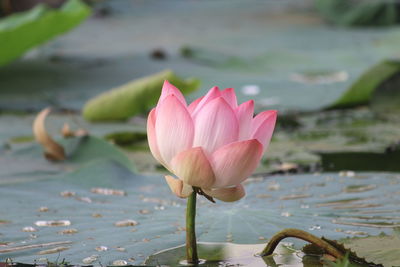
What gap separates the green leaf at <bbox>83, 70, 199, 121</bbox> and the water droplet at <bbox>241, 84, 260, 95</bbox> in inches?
12.3

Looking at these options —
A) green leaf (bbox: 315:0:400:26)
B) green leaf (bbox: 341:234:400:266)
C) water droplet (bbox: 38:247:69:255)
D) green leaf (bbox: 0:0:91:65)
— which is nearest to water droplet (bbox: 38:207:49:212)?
water droplet (bbox: 38:247:69:255)

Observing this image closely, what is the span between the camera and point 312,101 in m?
2.19

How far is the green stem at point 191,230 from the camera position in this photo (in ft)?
2.68

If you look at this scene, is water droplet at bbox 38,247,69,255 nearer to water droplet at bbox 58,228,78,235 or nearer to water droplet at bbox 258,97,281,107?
water droplet at bbox 58,228,78,235

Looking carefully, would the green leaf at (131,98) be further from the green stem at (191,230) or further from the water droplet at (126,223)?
the green stem at (191,230)

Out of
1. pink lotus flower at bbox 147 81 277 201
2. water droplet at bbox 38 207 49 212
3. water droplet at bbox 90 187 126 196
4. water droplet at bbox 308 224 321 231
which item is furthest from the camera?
water droplet at bbox 90 187 126 196

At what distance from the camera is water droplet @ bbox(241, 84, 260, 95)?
7.60ft

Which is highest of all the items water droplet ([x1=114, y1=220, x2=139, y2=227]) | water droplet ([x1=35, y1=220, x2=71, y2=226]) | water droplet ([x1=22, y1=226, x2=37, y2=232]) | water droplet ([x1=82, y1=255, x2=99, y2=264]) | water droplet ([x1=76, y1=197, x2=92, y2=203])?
water droplet ([x1=76, y1=197, x2=92, y2=203])

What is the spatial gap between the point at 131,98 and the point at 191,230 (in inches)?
48.1

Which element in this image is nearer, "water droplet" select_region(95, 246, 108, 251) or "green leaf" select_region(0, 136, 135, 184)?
"water droplet" select_region(95, 246, 108, 251)

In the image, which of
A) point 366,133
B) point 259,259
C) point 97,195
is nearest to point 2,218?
point 97,195

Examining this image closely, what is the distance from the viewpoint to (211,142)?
80 centimetres

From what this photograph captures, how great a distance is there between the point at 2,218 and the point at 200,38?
8.58ft

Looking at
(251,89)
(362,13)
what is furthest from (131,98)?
(362,13)
